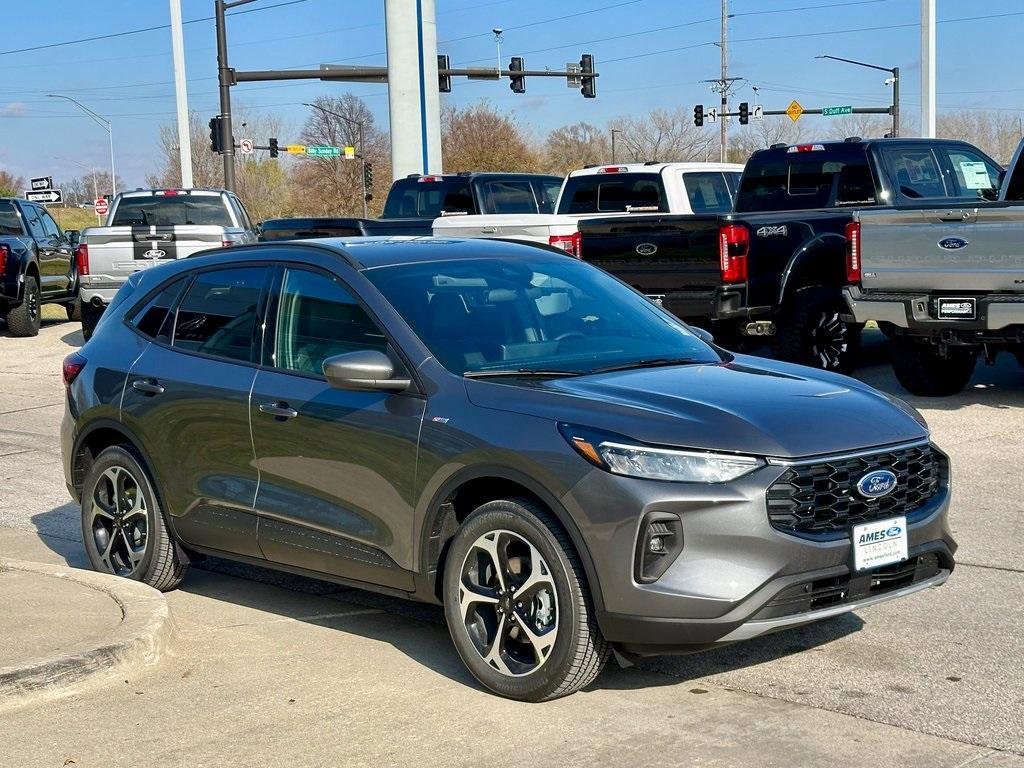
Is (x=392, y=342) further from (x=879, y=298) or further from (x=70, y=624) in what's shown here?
(x=879, y=298)

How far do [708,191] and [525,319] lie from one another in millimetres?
11431

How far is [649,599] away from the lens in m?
4.78

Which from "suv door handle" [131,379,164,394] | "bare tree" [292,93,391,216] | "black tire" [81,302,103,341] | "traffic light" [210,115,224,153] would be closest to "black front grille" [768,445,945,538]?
"suv door handle" [131,379,164,394]

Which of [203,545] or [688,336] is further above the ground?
[688,336]

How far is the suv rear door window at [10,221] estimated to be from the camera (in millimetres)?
22844

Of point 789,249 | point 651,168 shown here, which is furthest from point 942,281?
point 651,168

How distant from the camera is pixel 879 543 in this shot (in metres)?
5.05

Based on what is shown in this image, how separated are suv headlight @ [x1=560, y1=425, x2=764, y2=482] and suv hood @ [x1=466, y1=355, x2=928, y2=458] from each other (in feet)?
0.11

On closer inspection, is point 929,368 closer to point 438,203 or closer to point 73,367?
point 73,367

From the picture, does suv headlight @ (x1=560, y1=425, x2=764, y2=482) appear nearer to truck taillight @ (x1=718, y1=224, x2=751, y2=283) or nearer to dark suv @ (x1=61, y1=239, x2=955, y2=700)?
dark suv @ (x1=61, y1=239, x2=955, y2=700)

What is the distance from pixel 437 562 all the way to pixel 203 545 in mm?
1620

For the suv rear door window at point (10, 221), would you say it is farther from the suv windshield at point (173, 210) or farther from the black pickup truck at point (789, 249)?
the black pickup truck at point (789, 249)

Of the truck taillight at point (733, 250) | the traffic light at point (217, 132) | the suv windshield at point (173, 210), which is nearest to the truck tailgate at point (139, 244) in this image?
the suv windshield at point (173, 210)

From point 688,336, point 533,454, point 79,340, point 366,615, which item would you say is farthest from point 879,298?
point 79,340
